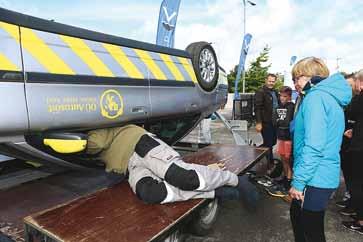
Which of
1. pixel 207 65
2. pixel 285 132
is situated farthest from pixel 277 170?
pixel 207 65

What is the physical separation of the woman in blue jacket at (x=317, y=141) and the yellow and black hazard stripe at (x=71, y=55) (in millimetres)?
1377

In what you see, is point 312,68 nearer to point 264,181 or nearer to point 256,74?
point 264,181

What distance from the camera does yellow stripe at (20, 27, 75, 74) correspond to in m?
2.01

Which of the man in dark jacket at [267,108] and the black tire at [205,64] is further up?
the black tire at [205,64]

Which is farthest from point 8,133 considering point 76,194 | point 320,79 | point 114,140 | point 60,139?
point 320,79

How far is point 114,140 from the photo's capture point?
2.41 m

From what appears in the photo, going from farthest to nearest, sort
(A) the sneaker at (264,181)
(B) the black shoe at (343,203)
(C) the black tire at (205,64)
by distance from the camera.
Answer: (A) the sneaker at (264,181) < (C) the black tire at (205,64) < (B) the black shoe at (343,203)

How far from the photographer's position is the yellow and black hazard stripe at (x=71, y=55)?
194 centimetres

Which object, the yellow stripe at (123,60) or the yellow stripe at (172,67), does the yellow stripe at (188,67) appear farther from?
the yellow stripe at (123,60)

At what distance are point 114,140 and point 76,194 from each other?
1.09 meters

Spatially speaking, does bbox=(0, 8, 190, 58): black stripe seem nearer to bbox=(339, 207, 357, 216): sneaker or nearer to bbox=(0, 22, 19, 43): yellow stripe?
bbox=(0, 22, 19, 43): yellow stripe

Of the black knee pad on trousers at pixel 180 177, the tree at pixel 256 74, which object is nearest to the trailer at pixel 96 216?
the black knee pad on trousers at pixel 180 177

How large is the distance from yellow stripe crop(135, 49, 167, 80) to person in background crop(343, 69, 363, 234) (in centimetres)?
190

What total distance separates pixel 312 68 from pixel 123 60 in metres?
1.47
